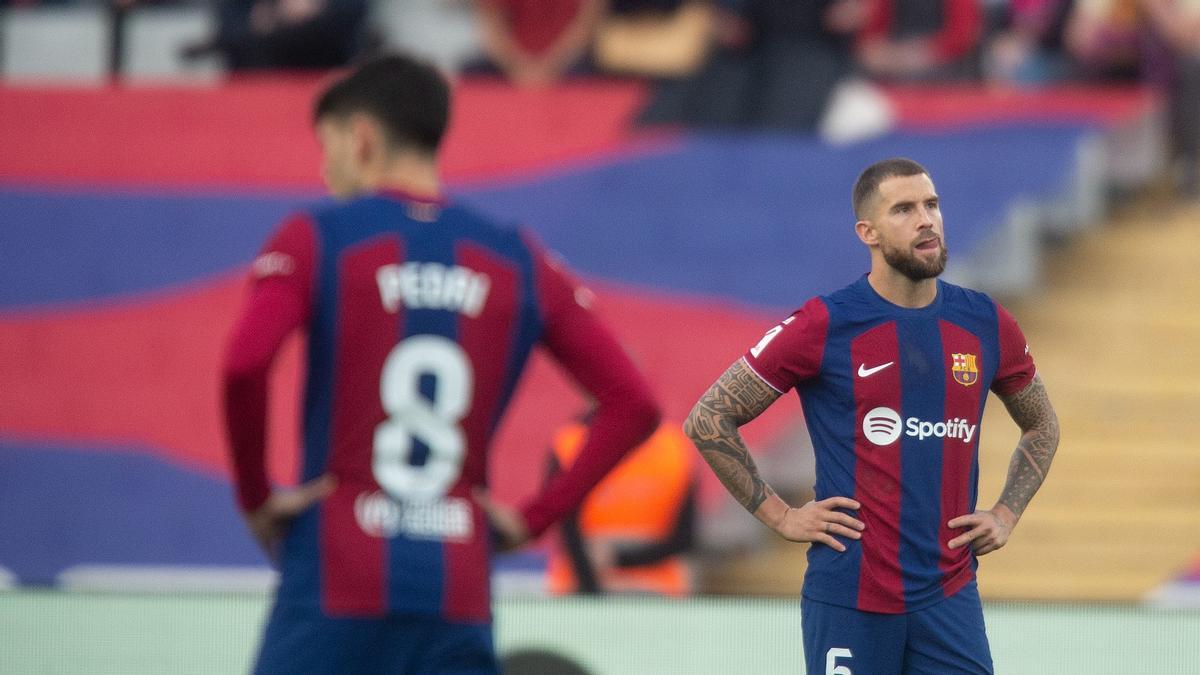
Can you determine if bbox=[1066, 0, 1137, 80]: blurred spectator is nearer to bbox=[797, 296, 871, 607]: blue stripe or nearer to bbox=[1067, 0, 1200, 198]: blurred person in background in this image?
bbox=[1067, 0, 1200, 198]: blurred person in background

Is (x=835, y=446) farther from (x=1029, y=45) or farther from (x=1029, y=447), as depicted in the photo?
(x=1029, y=45)

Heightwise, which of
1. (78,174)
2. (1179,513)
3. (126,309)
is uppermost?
(78,174)

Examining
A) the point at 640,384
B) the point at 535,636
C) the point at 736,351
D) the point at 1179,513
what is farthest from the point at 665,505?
the point at 640,384

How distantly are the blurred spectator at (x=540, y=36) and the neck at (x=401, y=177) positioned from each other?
7581 mm

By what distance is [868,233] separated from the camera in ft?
13.3

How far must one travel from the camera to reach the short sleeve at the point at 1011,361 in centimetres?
405

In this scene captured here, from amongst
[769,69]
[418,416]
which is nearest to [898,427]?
[418,416]

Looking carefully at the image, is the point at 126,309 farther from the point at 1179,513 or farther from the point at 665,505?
the point at 1179,513

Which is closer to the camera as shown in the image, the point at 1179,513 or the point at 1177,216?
the point at 1179,513

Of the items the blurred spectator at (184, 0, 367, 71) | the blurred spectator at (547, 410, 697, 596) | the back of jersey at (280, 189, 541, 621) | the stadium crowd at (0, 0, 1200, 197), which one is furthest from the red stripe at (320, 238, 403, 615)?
the blurred spectator at (184, 0, 367, 71)

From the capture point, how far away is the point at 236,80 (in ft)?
36.0

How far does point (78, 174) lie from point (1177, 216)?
6.47 m

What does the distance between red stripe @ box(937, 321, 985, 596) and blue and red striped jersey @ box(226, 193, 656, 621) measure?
1.30m

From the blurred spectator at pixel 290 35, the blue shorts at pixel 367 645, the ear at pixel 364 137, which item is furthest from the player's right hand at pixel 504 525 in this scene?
the blurred spectator at pixel 290 35
